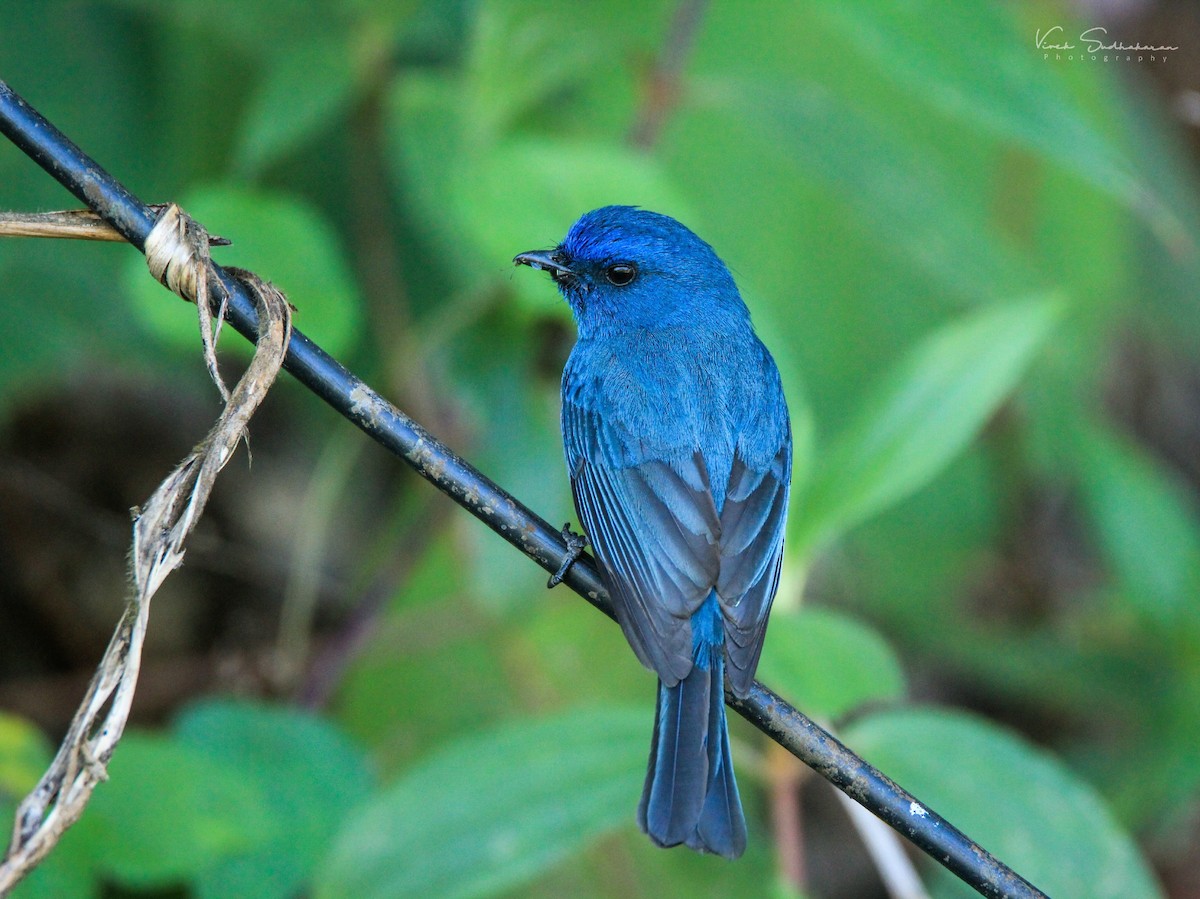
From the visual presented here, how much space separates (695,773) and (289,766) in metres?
1.40

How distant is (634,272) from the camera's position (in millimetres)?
3262

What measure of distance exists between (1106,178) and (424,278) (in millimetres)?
2281

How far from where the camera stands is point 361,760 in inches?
128

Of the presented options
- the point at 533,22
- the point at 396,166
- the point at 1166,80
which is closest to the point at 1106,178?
the point at 533,22

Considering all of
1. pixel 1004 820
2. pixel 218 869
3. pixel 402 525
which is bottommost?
pixel 1004 820

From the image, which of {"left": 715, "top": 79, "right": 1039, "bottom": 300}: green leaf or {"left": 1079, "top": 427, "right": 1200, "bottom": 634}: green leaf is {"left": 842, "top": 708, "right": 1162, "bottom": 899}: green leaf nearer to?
{"left": 715, "top": 79, "right": 1039, "bottom": 300}: green leaf

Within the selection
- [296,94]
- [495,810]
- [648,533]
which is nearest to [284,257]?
[296,94]

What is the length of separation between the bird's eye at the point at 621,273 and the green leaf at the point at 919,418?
26.5 inches

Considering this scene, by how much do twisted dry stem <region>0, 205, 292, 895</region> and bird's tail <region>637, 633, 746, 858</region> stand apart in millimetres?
909

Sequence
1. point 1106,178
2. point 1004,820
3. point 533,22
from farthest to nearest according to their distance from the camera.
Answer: point 533,22
point 1106,178
point 1004,820

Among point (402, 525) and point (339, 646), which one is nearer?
point (339, 646)

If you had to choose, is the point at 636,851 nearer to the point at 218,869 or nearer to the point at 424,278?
the point at 218,869

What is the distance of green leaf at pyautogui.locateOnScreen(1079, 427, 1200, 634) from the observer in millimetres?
4523
